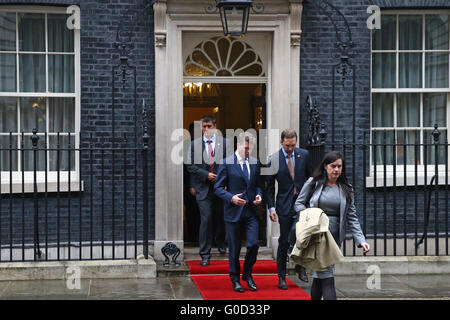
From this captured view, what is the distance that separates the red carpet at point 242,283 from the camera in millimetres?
9164

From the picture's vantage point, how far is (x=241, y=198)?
9430 millimetres

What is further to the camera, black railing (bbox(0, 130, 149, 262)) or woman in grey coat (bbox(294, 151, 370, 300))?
black railing (bbox(0, 130, 149, 262))

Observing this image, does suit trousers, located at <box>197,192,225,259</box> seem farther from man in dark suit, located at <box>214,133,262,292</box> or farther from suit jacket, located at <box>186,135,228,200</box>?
man in dark suit, located at <box>214,133,262,292</box>

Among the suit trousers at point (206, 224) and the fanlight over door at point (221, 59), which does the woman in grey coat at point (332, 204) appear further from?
the fanlight over door at point (221, 59)

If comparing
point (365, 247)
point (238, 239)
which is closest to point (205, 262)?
point (238, 239)

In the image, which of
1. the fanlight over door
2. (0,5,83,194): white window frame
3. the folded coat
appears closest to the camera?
the folded coat

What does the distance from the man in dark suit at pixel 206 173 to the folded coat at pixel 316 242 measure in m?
3.73

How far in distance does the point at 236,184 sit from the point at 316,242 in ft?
7.55

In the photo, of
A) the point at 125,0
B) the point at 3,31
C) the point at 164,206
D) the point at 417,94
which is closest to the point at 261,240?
the point at 164,206

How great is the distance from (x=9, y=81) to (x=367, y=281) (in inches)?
224

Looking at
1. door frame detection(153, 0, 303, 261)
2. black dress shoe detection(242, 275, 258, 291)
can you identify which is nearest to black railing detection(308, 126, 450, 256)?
door frame detection(153, 0, 303, 261)

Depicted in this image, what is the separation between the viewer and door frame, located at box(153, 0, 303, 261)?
11375mm

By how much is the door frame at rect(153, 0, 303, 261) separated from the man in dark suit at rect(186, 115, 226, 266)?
16.4 inches

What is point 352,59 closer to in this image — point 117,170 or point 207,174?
point 207,174
